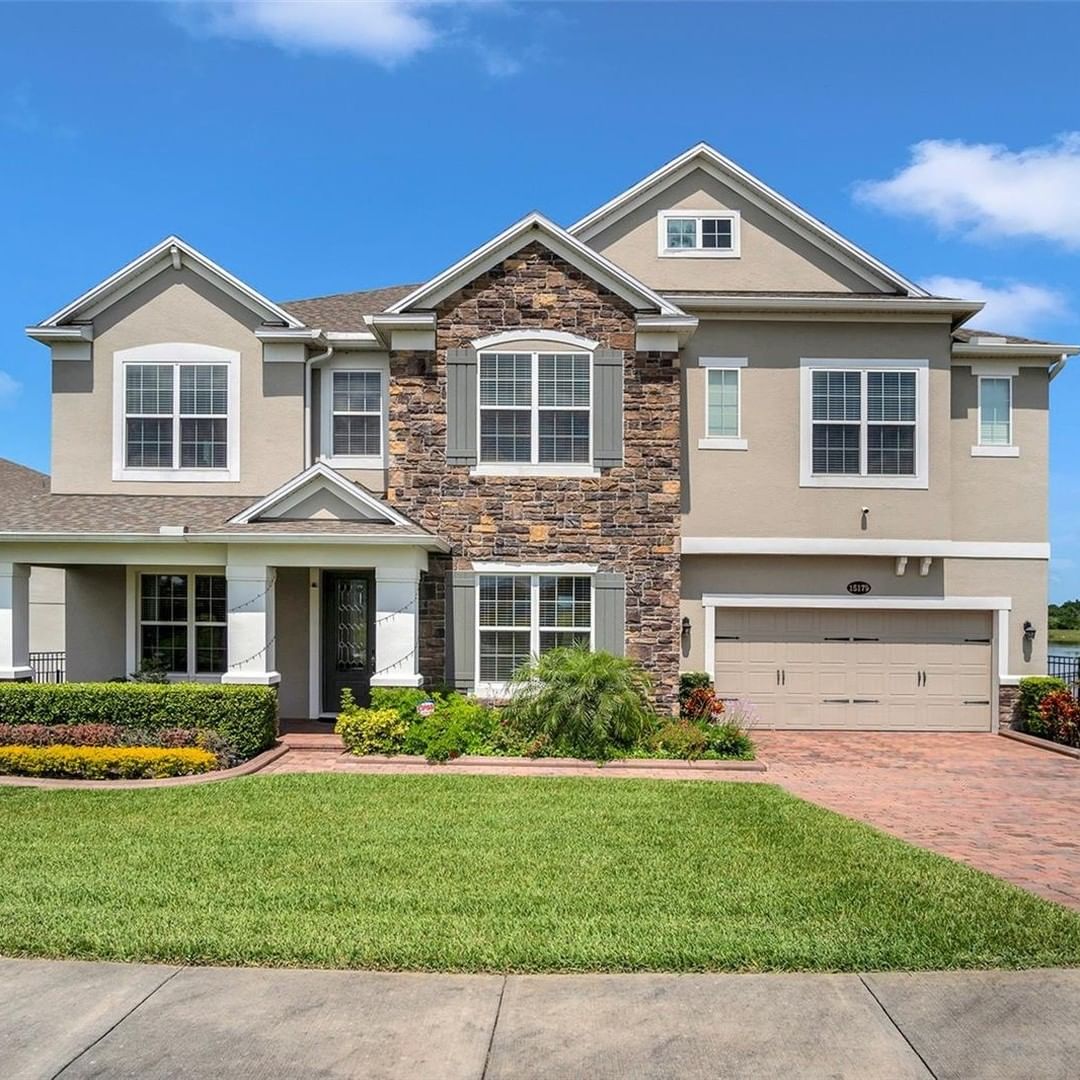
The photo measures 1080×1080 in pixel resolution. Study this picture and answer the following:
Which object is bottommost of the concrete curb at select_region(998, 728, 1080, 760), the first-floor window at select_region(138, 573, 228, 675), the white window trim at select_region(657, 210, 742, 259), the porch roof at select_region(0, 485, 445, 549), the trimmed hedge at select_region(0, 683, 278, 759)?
the concrete curb at select_region(998, 728, 1080, 760)

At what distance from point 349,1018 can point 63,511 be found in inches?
475

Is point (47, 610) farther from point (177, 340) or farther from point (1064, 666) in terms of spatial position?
point (1064, 666)

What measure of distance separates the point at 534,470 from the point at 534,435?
556 mm

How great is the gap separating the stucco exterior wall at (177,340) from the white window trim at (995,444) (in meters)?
11.9

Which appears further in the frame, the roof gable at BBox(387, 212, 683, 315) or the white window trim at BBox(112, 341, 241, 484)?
the white window trim at BBox(112, 341, 241, 484)

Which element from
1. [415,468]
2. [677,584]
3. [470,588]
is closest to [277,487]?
[415,468]

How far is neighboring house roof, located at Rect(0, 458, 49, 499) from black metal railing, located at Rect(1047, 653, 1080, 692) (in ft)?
59.6

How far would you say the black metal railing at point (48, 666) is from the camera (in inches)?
622

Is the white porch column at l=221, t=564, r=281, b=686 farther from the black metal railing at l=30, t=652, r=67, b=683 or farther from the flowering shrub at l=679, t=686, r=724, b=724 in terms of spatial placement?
the flowering shrub at l=679, t=686, r=724, b=724

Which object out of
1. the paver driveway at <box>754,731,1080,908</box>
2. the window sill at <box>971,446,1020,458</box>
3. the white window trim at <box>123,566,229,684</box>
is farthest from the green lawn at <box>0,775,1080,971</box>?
the window sill at <box>971,446,1020,458</box>

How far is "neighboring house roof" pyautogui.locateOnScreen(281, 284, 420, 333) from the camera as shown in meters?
16.1

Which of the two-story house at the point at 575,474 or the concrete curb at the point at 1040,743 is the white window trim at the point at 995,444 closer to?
the two-story house at the point at 575,474

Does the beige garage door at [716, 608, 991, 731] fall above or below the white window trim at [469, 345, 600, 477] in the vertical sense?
below

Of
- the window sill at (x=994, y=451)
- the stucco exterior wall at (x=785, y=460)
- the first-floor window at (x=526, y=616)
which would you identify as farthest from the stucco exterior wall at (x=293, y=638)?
the window sill at (x=994, y=451)
